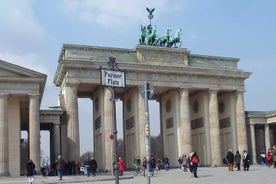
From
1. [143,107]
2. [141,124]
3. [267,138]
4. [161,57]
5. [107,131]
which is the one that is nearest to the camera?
[107,131]

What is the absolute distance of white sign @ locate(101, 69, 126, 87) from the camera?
Answer: 19.5 metres

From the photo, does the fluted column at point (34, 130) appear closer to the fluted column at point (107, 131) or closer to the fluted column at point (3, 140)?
the fluted column at point (3, 140)

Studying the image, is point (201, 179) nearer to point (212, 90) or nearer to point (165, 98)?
point (212, 90)

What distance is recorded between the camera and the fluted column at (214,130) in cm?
6562

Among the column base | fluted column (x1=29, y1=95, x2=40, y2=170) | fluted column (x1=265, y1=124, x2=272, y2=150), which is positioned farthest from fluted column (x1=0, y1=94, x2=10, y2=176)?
fluted column (x1=265, y1=124, x2=272, y2=150)

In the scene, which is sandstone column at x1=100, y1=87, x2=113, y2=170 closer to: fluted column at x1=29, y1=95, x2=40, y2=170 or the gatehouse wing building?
the gatehouse wing building

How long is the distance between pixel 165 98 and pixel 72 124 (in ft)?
60.8

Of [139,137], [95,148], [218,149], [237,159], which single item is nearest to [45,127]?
[95,148]

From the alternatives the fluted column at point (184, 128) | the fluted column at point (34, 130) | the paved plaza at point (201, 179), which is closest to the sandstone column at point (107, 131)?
the fluted column at point (184, 128)

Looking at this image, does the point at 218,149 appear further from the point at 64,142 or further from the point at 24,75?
the point at 24,75

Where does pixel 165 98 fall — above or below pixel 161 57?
below

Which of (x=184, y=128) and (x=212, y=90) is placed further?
(x=212, y=90)

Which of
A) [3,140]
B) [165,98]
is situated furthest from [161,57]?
[3,140]

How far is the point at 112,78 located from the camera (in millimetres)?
19750
